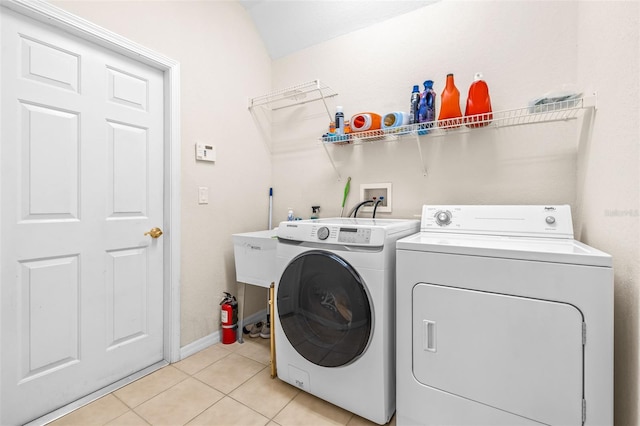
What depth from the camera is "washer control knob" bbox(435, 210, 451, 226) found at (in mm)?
1590

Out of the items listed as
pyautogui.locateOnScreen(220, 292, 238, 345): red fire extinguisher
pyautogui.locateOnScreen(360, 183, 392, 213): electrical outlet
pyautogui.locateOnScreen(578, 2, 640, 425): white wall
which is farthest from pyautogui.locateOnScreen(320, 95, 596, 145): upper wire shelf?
pyautogui.locateOnScreen(220, 292, 238, 345): red fire extinguisher

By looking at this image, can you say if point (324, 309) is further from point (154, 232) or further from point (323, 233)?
point (154, 232)

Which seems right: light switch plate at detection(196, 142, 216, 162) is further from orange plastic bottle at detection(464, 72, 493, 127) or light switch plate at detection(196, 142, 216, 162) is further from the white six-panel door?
orange plastic bottle at detection(464, 72, 493, 127)

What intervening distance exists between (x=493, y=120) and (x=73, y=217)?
7.58ft

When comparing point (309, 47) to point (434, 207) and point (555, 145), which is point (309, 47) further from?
point (555, 145)

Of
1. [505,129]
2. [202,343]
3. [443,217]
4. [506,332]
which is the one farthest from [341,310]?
[505,129]

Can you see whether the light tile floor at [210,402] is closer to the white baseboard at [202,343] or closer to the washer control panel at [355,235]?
the white baseboard at [202,343]

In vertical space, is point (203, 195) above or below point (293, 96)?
below

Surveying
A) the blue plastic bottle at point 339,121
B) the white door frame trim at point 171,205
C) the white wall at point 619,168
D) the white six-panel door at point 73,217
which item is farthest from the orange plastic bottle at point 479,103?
the white six-panel door at point 73,217

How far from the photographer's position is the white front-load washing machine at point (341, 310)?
1286 mm

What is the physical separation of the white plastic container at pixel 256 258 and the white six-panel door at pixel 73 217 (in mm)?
508

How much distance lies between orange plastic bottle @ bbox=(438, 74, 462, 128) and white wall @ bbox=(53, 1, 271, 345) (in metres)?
1.51

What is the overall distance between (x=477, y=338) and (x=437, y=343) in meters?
0.16

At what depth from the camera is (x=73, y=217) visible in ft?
4.85
